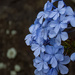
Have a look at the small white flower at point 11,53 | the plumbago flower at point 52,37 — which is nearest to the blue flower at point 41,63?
the plumbago flower at point 52,37

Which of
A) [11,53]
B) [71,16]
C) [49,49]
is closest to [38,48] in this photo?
[49,49]

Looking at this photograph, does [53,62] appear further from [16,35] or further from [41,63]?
[16,35]

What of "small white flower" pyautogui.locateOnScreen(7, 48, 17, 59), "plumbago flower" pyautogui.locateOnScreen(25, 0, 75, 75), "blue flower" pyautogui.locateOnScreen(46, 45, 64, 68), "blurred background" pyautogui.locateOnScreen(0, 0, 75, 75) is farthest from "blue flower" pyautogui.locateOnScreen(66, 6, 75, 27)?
"small white flower" pyautogui.locateOnScreen(7, 48, 17, 59)

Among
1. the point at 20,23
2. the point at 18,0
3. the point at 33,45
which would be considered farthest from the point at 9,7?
the point at 33,45

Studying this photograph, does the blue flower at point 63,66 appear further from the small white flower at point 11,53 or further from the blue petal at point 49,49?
the small white flower at point 11,53

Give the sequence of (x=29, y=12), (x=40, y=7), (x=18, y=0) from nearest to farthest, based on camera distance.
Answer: (x=40, y=7)
(x=29, y=12)
(x=18, y=0)

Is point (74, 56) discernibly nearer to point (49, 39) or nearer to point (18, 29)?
point (49, 39)
